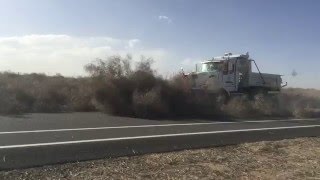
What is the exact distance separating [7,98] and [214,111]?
35.8 ft

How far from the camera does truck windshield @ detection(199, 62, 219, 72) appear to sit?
27.4 meters

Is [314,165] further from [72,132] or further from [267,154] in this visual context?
[72,132]

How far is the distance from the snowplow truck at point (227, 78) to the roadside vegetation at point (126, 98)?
0.97 metres

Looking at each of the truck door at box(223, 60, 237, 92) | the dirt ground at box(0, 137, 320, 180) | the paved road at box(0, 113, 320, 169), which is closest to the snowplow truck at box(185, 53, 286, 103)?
the truck door at box(223, 60, 237, 92)

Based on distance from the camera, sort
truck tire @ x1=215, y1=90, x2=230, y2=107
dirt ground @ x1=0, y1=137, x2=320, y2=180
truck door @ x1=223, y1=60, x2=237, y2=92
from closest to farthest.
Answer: dirt ground @ x1=0, y1=137, x2=320, y2=180
truck tire @ x1=215, y1=90, x2=230, y2=107
truck door @ x1=223, y1=60, x2=237, y2=92

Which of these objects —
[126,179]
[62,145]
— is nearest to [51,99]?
[62,145]

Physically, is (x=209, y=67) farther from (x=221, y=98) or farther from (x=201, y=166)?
(x=201, y=166)

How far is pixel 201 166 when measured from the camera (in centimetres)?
930

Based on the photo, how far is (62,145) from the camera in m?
11.0

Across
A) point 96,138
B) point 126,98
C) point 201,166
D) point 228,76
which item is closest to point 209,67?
point 228,76

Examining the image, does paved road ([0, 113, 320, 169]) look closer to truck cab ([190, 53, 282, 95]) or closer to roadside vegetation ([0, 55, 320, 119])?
roadside vegetation ([0, 55, 320, 119])

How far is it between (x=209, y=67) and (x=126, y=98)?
7.05 meters

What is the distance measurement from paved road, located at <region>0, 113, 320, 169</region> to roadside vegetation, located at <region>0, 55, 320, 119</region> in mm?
4536

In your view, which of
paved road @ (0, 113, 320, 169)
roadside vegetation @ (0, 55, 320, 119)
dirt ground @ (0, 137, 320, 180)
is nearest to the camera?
dirt ground @ (0, 137, 320, 180)
